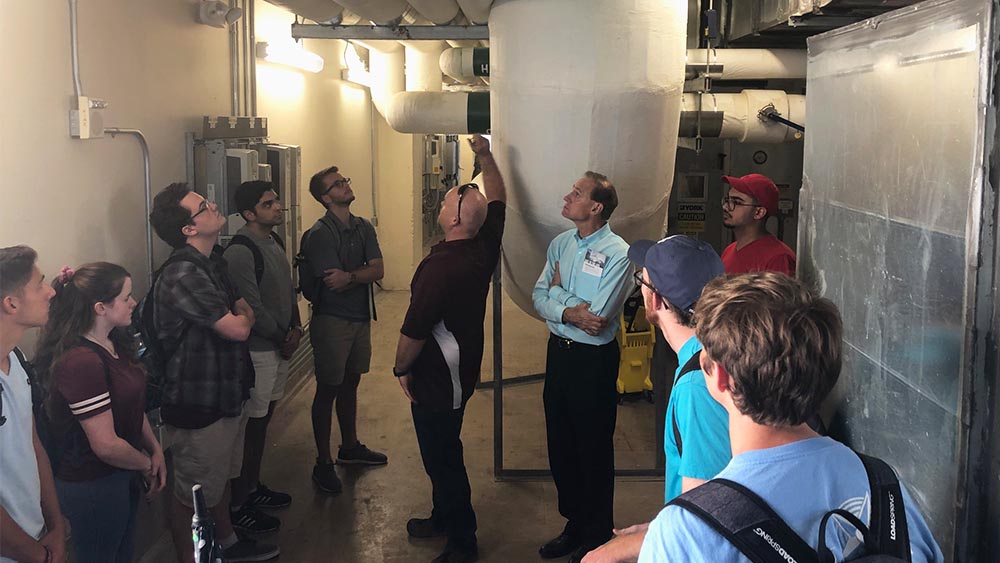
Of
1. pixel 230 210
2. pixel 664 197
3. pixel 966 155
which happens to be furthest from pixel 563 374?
pixel 966 155

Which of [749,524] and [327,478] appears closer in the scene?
[749,524]

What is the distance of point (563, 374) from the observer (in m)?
2.84

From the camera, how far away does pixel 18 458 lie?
1708 millimetres

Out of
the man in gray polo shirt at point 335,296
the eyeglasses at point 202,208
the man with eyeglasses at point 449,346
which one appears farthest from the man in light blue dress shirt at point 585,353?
the eyeglasses at point 202,208

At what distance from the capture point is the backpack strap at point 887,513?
3.07 feet

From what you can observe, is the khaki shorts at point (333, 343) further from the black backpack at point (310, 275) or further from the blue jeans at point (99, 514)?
the blue jeans at point (99, 514)

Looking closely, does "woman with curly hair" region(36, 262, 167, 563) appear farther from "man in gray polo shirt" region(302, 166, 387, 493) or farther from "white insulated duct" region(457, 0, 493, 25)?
"white insulated duct" region(457, 0, 493, 25)

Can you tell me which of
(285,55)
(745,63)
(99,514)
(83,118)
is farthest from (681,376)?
(285,55)

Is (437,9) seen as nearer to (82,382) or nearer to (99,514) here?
(82,382)

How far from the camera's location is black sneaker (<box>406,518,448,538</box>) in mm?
3061

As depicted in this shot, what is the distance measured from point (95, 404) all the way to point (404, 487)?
1759 millimetres

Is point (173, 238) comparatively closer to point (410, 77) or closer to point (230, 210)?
point (230, 210)

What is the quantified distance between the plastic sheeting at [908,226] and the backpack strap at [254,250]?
79.3 inches

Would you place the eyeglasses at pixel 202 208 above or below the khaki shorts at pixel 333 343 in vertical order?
above
